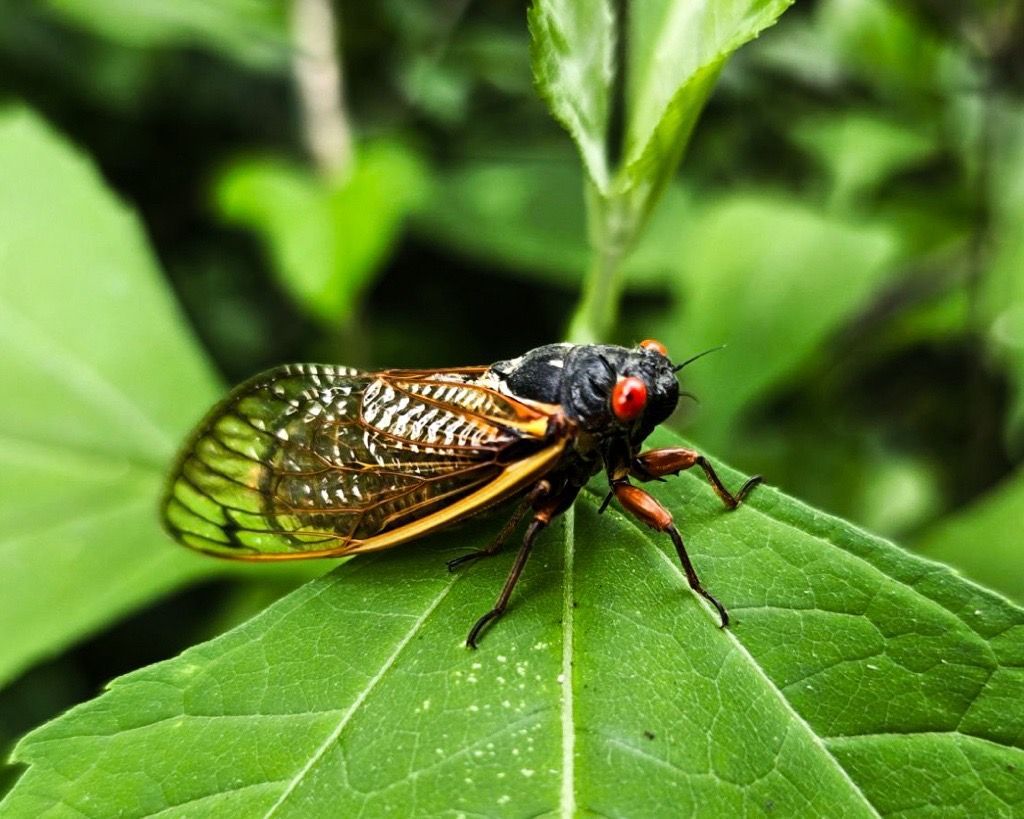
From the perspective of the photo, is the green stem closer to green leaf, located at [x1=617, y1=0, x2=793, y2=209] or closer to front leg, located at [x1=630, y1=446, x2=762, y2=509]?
green leaf, located at [x1=617, y1=0, x2=793, y2=209]

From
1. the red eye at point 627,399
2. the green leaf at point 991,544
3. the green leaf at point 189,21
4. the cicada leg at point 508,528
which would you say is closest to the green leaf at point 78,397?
the green leaf at point 189,21

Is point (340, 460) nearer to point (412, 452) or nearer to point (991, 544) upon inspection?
point (412, 452)

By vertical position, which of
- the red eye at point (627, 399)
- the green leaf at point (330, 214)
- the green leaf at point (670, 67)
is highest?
the green leaf at point (330, 214)

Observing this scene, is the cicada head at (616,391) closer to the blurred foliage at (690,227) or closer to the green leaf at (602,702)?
the green leaf at (602,702)

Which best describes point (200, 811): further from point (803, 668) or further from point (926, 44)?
point (926, 44)

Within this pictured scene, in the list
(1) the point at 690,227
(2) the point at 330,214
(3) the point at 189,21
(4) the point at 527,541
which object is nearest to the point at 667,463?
(4) the point at 527,541
